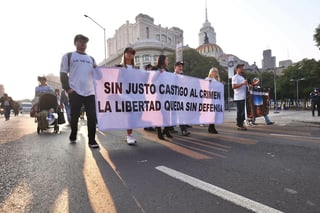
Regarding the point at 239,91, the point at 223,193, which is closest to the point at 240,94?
the point at 239,91

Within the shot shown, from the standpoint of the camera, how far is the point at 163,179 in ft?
10.5

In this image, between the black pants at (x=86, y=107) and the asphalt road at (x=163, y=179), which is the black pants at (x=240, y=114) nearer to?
the asphalt road at (x=163, y=179)

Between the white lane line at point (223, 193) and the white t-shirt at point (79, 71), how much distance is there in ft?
9.19

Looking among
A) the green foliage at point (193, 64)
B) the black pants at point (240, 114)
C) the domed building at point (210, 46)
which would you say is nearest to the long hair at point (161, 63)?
the black pants at point (240, 114)

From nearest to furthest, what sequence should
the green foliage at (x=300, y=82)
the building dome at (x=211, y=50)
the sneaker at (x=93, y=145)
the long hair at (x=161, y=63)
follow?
the sneaker at (x=93, y=145) < the long hair at (x=161, y=63) < the green foliage at (x=300, y=82) < the building dome at (x=211, y=50)

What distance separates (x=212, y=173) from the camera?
Answer: 3.39m

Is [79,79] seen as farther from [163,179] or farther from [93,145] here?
[163,179]

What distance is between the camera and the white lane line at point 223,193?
7.61ft

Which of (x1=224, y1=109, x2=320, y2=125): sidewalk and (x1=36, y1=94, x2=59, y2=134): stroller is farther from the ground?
(x1=36, y1=94, x2=59, y2=134): stroller

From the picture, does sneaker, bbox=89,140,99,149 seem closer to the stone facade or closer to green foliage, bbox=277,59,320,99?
green foliage, bbox=277,59,320,99

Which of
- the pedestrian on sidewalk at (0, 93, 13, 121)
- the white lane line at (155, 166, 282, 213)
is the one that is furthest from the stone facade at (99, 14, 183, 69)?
the white lane line at (155, 166, 282, 213)

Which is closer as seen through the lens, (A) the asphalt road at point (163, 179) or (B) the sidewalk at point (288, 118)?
(A) the asphalt road at point (163, 179)

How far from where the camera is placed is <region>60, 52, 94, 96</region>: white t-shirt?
5551 mm

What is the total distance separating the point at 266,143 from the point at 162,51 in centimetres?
8455
